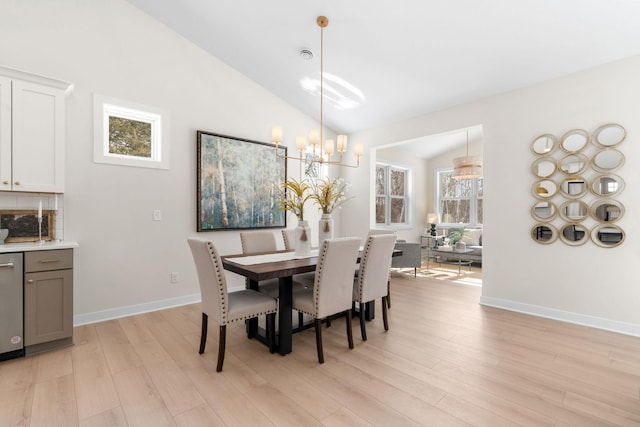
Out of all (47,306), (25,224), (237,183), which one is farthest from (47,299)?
(237,183)

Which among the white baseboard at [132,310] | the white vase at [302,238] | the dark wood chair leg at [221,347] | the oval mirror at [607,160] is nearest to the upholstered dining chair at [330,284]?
the white vase at [302,238]

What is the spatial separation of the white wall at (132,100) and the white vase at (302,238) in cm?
160

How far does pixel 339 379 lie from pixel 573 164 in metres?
3.31

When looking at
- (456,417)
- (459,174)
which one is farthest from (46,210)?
(459,174)

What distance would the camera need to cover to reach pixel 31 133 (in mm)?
2719

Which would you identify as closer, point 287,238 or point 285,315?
point 285,315

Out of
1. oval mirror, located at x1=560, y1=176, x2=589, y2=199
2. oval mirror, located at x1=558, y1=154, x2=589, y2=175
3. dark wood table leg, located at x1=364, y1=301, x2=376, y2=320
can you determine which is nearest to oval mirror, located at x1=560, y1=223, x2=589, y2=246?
oval mirror, located at x1=560, y1=176, x2=589, y2=199

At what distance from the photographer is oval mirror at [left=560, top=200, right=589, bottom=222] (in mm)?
3299

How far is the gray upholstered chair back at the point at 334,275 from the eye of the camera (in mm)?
2418

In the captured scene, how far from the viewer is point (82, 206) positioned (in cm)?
322

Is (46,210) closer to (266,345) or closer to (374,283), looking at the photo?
(266,345)

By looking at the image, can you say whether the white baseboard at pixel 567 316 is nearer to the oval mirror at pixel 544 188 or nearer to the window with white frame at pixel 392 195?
the oval mirror at pixel 544 188

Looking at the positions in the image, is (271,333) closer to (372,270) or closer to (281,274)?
(281,274)

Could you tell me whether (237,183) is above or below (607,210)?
above
